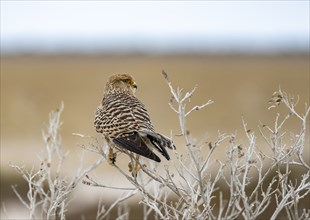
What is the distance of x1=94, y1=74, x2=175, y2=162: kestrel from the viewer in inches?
237

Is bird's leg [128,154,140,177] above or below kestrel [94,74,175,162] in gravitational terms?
below

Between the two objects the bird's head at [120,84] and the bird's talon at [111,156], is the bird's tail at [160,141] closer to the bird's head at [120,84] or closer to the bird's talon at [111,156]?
the bird's talon at [111,156]

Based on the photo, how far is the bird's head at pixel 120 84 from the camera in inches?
297

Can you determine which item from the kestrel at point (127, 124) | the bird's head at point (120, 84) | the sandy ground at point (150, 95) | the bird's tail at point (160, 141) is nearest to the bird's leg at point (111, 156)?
the kestrel at point (127, 124)

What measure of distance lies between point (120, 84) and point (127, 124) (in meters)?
1.15

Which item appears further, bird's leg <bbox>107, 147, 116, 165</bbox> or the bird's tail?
bird's leg <bbox>107, 147, 116, 165</bbox>

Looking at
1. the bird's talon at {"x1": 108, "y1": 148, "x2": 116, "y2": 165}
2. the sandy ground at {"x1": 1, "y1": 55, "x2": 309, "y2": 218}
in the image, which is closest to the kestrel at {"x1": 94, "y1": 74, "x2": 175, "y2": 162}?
the bird's talon at {"x1": 108, "y1": 148, "x2": 116, "y2": 165}

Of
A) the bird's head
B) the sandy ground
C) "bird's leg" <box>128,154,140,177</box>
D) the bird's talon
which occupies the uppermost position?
the sandy ground

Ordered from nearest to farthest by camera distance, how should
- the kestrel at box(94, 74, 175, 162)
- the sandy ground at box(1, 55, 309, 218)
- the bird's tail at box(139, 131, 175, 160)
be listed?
the bird's tail at box(139, 131, 175, 160) → the kestrel at box(94, 74, 175, 162) → the sandy ground at box(1, 55, 309, 218)

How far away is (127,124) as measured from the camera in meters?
6.51

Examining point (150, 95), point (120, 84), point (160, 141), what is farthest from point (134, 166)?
point (150, 95)

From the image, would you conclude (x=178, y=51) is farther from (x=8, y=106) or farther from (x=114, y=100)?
(x=114, y=100)

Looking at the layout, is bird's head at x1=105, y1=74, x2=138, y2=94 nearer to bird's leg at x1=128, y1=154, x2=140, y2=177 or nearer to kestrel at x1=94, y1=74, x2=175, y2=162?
kestrel at x1=94, y1=74, x2=175, y2=162

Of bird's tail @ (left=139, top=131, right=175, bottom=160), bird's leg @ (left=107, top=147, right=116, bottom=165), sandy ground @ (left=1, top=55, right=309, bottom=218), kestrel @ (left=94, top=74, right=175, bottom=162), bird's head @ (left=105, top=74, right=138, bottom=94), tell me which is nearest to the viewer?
bird's tail @ (left=139, top=131, right=175, bottom=160)
